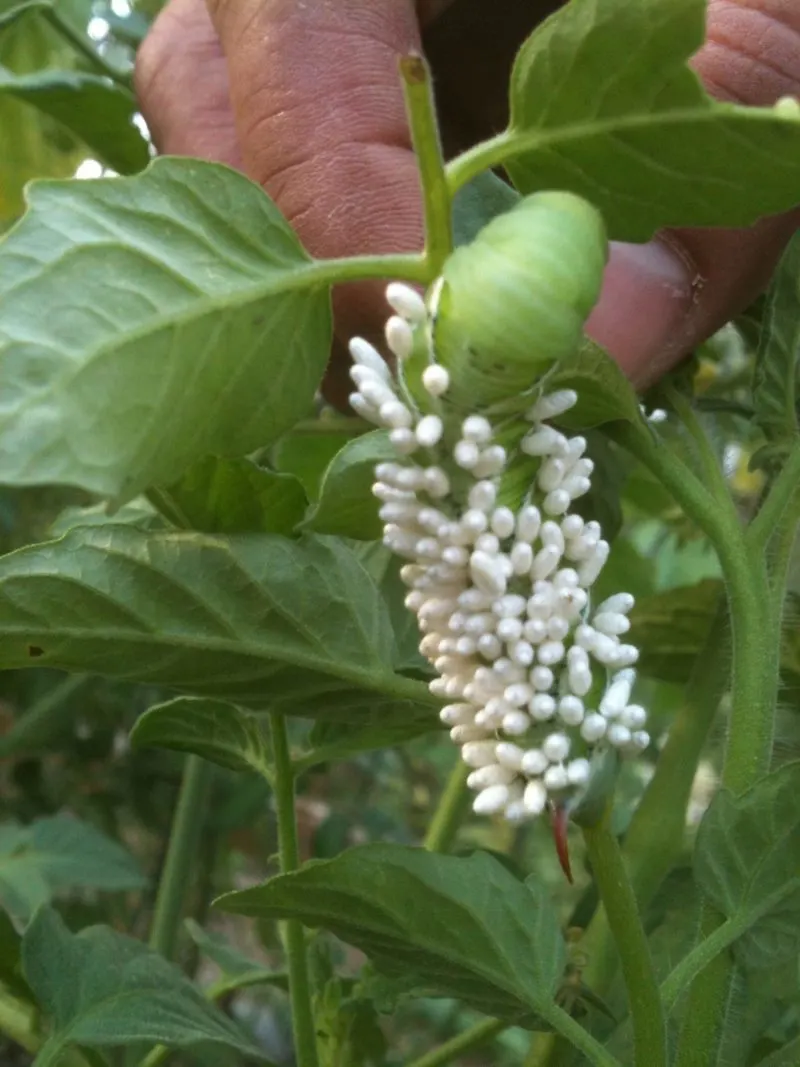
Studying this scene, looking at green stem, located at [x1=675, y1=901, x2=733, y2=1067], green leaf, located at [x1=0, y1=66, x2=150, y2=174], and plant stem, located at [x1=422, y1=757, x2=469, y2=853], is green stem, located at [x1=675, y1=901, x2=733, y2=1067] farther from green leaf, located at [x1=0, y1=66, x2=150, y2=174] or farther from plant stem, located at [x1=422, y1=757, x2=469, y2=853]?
green leaf, located at [x1=0, y1=66, x2=150, y2=174]

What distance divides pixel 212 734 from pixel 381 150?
213mm

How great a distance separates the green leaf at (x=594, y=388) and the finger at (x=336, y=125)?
0.10 metres

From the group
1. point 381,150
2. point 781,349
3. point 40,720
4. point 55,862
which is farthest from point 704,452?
point 40,720

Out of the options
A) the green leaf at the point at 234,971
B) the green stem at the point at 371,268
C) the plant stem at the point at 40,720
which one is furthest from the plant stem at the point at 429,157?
the plant stem at the point at 40,720

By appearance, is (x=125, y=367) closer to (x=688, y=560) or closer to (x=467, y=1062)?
(x=688, y=560)

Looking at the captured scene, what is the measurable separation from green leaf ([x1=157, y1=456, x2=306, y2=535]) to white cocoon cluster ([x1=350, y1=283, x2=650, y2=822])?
0.31ft

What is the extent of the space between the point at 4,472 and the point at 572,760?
0.12m

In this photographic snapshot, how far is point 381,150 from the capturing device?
1.21 feet

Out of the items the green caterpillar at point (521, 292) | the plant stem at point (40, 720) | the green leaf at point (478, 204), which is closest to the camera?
the green caterpillar at point (521, 292)

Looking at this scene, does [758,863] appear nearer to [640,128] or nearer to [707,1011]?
[707,1011]

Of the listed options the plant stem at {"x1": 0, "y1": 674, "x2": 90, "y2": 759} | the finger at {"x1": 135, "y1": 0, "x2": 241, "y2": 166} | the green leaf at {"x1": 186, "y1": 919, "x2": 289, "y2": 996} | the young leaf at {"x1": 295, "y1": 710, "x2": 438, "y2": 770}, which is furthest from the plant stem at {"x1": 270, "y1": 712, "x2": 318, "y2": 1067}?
the plant stem at {"x1": 0, "y1": 674, "x2": 90, "y2": 759}

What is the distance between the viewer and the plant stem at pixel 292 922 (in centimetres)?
37

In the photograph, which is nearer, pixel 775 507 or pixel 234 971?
pixel 775 507

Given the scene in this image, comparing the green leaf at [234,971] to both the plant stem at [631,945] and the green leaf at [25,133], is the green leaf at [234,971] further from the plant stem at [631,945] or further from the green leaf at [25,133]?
the green leaf at [25,133]
